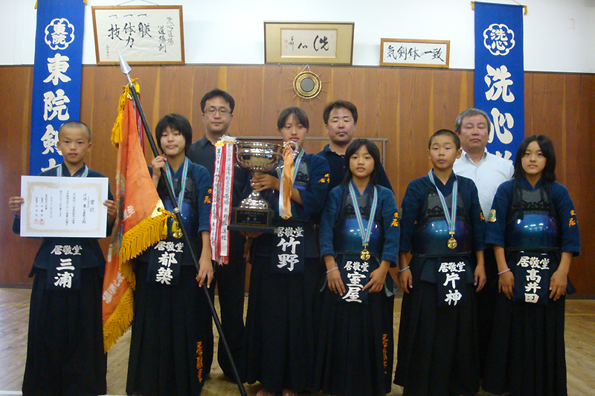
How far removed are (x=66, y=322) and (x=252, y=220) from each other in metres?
1.08

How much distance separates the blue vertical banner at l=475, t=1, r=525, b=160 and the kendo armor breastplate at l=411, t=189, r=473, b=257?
324 centimetres

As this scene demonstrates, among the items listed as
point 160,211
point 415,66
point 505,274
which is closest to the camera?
point 160,211

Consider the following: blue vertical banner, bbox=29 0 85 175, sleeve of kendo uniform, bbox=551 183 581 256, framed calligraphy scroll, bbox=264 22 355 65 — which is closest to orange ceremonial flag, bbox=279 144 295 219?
sleeve of kendo uniform, bbox=551 183 581 256

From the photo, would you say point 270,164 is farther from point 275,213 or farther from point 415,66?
point 415,66

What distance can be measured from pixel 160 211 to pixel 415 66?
154 inches

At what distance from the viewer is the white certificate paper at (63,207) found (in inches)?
78.8

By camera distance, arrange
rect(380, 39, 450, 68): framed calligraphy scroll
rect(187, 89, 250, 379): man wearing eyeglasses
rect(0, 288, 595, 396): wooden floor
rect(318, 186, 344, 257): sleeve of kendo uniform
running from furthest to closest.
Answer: rect(380, 39, 450, 68): framed calligraphy scroll, rect(187, 89, 250, 379): man wearing eyeglasses, rect(0, 288, 595, 396): wooden floor, rect(318, 186, 344, 257): sleeve of kendo uniform

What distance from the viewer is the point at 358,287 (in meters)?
2.00

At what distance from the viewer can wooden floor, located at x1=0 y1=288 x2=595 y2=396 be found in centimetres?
228

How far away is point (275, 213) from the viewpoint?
2.13 m

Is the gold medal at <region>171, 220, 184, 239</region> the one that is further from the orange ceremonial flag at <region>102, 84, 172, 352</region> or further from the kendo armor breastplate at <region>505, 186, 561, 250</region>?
the kendo armor breastplate at <region>505, 186, 561, 250</region>

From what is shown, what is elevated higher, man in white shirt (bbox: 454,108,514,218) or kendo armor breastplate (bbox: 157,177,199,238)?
man in white shirt (bbox: 454,108,514,218)

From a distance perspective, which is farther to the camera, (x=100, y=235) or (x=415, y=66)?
(x=415, y=66)

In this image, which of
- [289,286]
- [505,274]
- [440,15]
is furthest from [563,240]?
[440,15]
